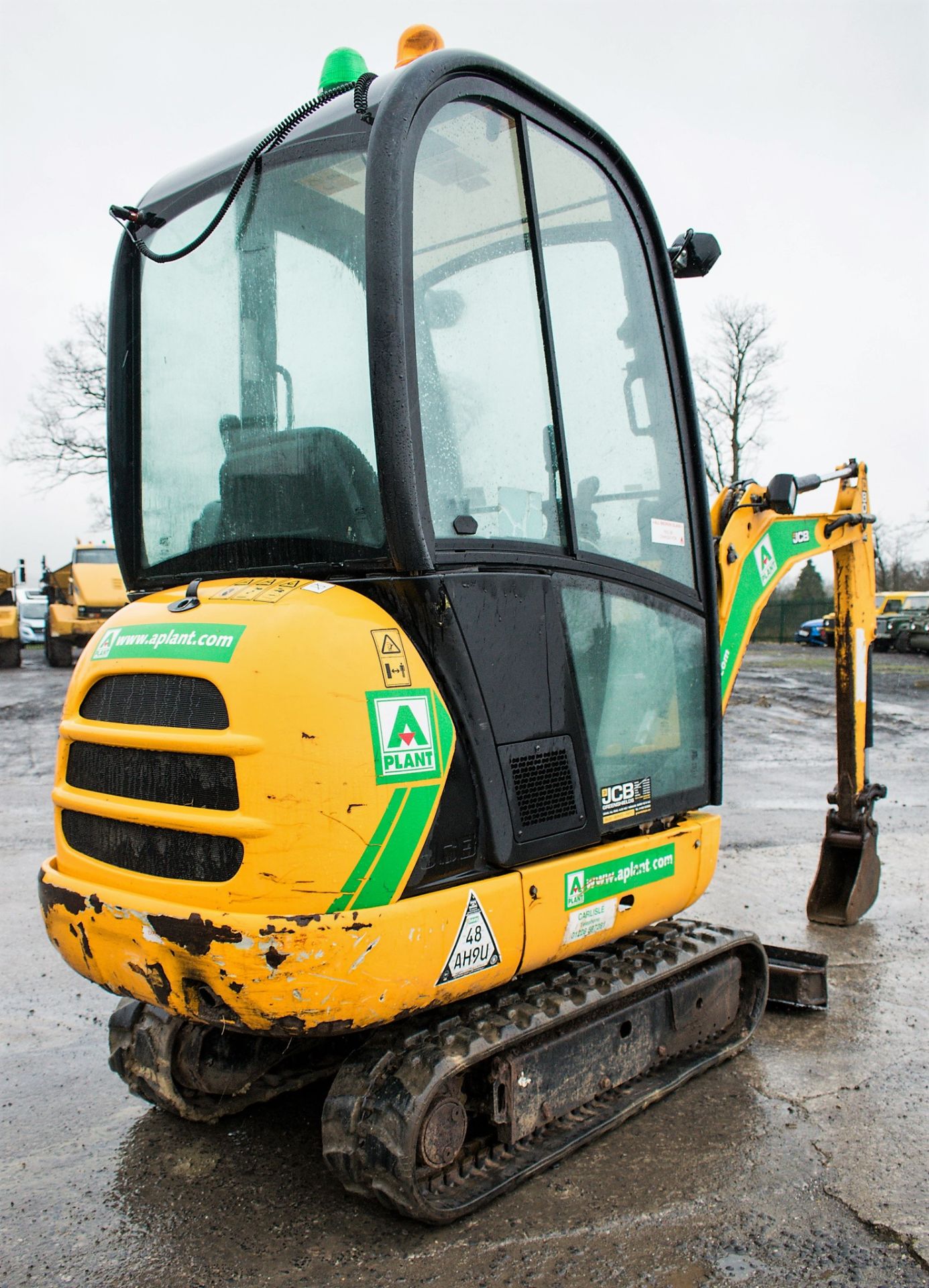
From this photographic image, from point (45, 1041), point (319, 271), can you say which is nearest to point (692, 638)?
point (319, 271)

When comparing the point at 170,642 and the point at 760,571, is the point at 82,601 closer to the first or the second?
the point at 760,571

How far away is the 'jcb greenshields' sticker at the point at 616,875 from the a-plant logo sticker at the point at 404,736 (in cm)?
63

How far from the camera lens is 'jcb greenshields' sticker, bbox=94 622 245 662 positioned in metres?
2.47

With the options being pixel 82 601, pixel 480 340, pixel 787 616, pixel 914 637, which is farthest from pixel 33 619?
pixel 480 340

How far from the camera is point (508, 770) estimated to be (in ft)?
8.81

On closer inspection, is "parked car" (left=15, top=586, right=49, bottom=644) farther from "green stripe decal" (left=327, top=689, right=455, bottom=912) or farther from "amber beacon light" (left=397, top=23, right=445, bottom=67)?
"green stripe decal" (left=327, top=689, right=455, bottom=912)

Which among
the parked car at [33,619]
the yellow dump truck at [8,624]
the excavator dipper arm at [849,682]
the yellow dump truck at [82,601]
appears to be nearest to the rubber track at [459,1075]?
the excavator dipper arm at [849,682]

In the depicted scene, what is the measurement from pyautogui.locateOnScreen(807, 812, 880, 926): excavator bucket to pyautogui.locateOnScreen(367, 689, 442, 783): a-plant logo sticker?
11.2 feet

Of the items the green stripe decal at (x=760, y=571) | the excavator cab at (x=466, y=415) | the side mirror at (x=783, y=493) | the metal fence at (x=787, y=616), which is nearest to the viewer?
the excavator cab at (x=466, y=415)

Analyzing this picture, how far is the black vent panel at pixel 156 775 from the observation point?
2.42m

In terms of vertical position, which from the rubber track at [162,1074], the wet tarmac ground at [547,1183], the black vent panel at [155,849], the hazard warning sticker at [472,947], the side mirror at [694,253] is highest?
the side mirror at [694,253]

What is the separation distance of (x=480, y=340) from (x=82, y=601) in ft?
60.3

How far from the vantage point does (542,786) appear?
2.80m

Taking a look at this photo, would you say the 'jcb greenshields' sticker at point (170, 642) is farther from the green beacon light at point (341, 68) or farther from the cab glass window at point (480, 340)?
the green beacon light at point (341, 68)
